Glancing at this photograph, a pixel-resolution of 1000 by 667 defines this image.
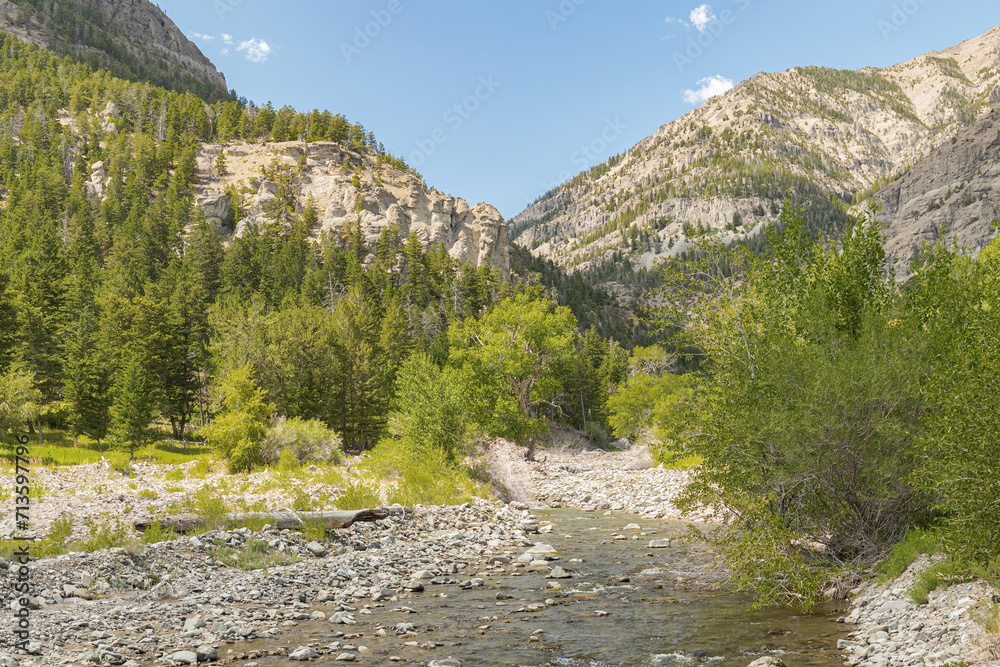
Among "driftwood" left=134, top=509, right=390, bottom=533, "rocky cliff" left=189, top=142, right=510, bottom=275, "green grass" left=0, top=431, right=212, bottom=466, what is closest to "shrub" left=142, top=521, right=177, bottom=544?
"driftwood" left=134, top=509, right=390, bottom=533

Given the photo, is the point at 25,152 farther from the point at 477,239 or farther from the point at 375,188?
the point at 477,239

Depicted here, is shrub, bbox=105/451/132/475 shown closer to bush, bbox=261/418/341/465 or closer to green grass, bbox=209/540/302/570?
bush, bbox=261/418/341/465

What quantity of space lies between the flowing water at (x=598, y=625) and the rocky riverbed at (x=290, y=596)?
196mm

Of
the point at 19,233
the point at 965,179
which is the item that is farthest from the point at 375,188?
the point at 965,179

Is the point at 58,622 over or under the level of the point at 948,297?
under

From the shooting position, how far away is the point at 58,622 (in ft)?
33.6

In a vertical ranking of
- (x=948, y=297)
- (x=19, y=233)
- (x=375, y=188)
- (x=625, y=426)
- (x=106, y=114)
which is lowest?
(x=625, y=426)

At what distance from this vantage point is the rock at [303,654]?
9750 millimetres

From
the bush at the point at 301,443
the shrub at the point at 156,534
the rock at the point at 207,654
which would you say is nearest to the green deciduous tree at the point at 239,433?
the bush at the point at 301,443

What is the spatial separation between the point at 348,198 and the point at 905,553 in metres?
129

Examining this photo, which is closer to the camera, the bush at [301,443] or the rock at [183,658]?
the rock at [183,658]

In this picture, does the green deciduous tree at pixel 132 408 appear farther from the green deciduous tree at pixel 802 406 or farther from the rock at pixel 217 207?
the rock at pixel 217 207

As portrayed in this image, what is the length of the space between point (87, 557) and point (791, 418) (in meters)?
16.6

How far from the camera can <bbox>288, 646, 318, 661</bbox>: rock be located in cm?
975
